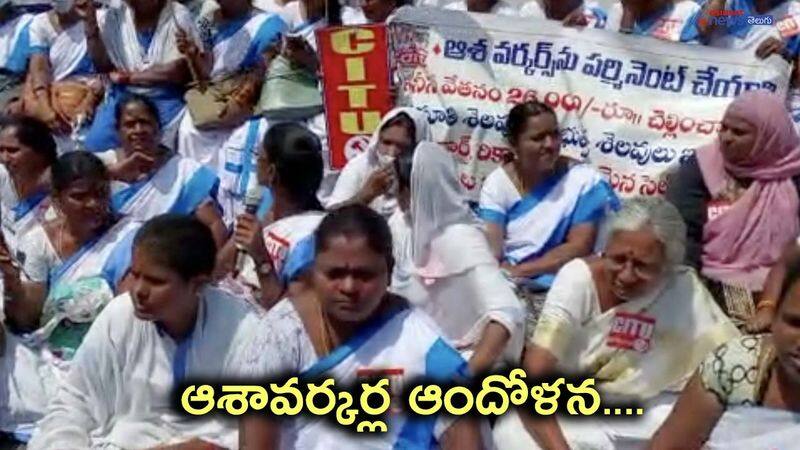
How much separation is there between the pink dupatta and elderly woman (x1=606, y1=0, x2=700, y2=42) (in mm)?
1273

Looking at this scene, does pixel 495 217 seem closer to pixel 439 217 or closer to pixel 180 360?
pixel 439 217

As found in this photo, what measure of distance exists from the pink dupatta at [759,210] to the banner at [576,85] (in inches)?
34.2

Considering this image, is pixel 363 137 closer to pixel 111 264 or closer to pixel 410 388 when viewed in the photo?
pixel 111 264

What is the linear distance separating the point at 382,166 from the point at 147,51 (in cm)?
193

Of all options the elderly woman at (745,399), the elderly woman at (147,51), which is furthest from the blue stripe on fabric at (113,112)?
the elderly woman at (745,399)

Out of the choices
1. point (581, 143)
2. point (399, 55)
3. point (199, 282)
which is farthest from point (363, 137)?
point (199, 282)

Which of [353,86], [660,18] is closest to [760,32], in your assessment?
[660,18]

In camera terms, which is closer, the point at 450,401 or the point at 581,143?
the point at 450,401

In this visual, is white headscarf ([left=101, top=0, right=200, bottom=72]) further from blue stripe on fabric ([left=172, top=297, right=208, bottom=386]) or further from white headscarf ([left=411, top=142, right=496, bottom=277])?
blue stripe on fabric ([left=172, top=297, right=208, bottom=386])

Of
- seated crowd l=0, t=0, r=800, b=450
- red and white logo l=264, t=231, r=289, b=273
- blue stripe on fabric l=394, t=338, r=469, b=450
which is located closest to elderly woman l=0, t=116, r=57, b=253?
seated crowd l=0, t=0, r=800, b=450

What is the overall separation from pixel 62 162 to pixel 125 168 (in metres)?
0.72

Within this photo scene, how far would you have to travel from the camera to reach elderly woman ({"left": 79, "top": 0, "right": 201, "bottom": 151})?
6406 mm

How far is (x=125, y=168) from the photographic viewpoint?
A: 5.30 meters

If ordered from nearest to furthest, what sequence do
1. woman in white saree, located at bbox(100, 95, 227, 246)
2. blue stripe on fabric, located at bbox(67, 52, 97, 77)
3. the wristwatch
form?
the wristwatch → woman in white saree, located at bbox(100, 95, 227, 246) → blue stripe on fabric, located at bbox(67, 52, 97, 77)
